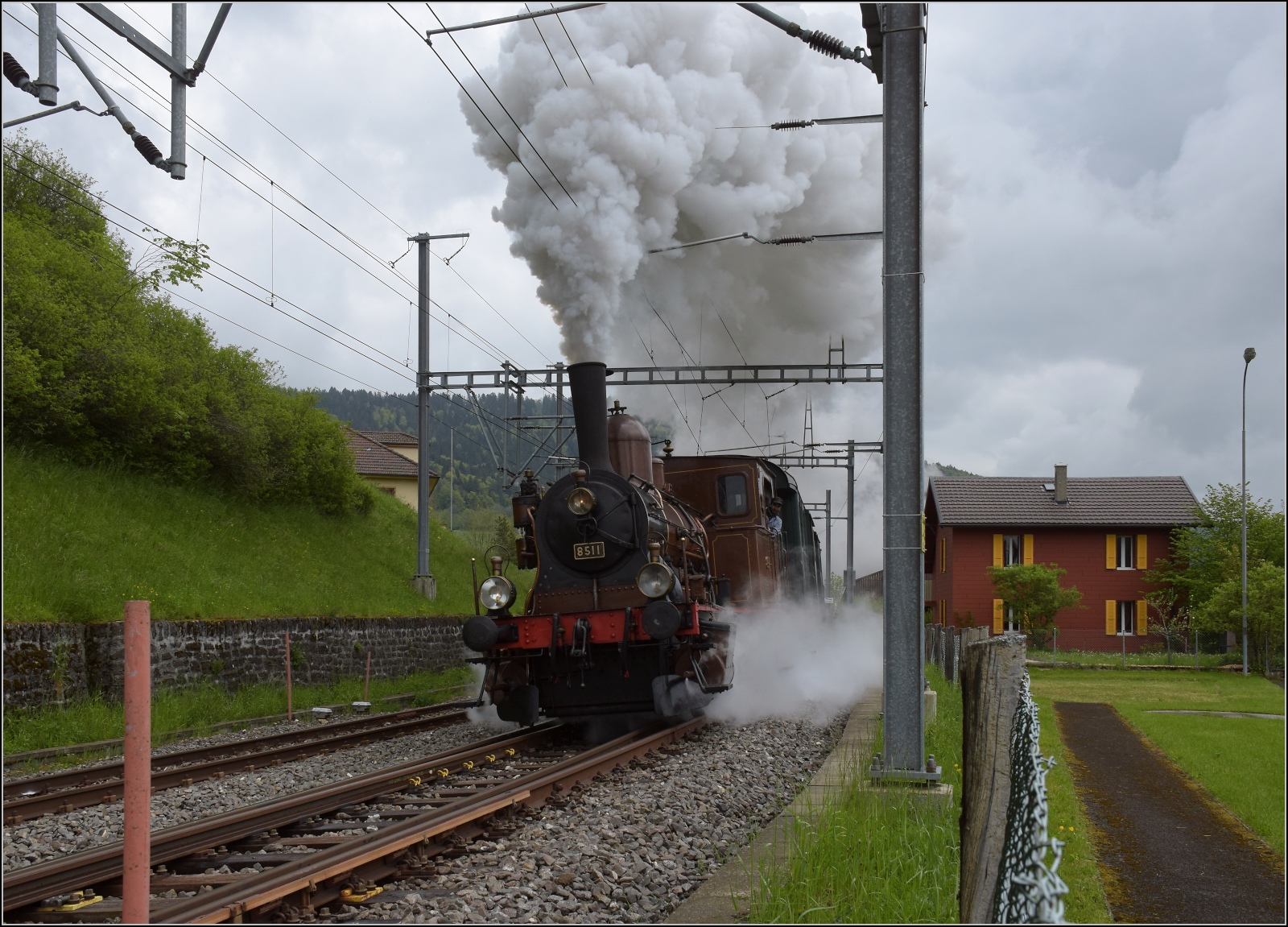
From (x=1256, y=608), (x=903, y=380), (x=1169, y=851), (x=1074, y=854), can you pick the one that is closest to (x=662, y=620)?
(x=903, y=380)

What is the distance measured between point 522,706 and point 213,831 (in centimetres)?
409

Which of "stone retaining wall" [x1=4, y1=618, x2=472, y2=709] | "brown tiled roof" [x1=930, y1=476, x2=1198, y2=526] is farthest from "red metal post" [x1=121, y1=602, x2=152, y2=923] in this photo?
"brown tiled roof" [x1=930, y1=476, x2=1198, y2=526]

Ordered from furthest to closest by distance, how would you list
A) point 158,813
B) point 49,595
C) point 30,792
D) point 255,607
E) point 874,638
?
point 874,638 < point 255,607 < point 49,595 < point 30,792 < point 158,813

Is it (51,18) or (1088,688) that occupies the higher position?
(51,18)

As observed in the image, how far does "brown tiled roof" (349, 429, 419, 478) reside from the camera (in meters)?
41.2

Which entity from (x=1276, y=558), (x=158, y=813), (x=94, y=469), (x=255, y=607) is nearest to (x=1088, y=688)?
(x=1276, y=558)

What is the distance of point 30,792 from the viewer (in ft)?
25.8

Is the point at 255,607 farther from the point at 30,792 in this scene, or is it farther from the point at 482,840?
the point at 482,840

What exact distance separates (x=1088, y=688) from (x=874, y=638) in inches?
160

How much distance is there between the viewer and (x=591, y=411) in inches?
391

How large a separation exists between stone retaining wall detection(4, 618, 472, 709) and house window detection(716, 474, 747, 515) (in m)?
7.13

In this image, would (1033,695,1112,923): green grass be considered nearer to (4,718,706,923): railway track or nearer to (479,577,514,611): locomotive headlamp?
(4,718,706,923): railway track

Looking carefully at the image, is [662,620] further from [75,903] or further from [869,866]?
[75,903]

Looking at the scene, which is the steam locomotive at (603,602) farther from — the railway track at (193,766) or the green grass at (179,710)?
the green grass at (179,710)
